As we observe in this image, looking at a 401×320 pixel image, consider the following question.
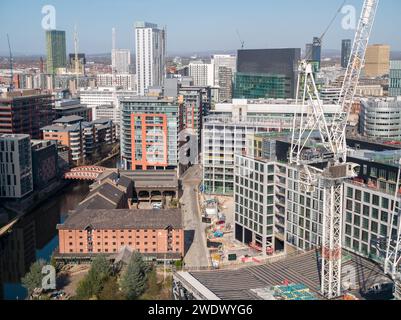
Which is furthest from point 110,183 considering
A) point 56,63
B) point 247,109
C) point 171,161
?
point 56,63

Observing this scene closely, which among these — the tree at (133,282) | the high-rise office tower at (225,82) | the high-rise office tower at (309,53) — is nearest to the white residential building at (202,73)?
the high-rise office tower at (225,82)

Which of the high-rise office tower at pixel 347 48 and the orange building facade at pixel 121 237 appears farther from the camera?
the orange building facade at pixel 121 237

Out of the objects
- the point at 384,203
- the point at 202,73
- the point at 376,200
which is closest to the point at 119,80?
the point at 202,73

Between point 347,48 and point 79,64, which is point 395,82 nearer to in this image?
point 347,48

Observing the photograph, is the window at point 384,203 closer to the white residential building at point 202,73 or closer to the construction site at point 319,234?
the construction site at point 319,234

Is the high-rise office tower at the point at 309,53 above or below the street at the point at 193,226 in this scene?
above

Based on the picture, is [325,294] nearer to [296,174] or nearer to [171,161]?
[296,174]
